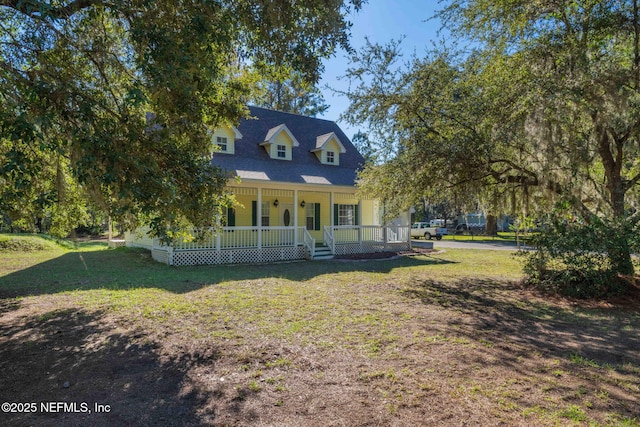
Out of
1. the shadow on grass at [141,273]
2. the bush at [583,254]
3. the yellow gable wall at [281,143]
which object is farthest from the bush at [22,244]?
the bush at [583,254]

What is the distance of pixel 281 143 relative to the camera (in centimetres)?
1656

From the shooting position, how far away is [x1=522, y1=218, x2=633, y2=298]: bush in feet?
24.8

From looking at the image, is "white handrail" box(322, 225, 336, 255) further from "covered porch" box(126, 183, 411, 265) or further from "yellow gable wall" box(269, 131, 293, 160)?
"yellow gable wall" box(269, 131, 293, 160)

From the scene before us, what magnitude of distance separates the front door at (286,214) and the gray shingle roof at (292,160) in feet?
6.40

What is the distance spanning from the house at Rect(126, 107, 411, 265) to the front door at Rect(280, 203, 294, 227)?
0.9 inches

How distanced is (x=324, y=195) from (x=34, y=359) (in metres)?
14.2

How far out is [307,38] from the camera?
21.1 feet

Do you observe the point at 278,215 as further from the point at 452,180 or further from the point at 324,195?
the point at 452,180

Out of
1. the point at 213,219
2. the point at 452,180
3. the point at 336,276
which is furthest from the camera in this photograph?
the point at 336,276

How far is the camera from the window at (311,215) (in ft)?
58.2

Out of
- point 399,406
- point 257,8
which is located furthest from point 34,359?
point 257,8

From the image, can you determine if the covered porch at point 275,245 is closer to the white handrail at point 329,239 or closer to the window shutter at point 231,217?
the white handrail at point 329,239

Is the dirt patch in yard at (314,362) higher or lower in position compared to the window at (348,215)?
lower

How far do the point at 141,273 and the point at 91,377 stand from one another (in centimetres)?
754
